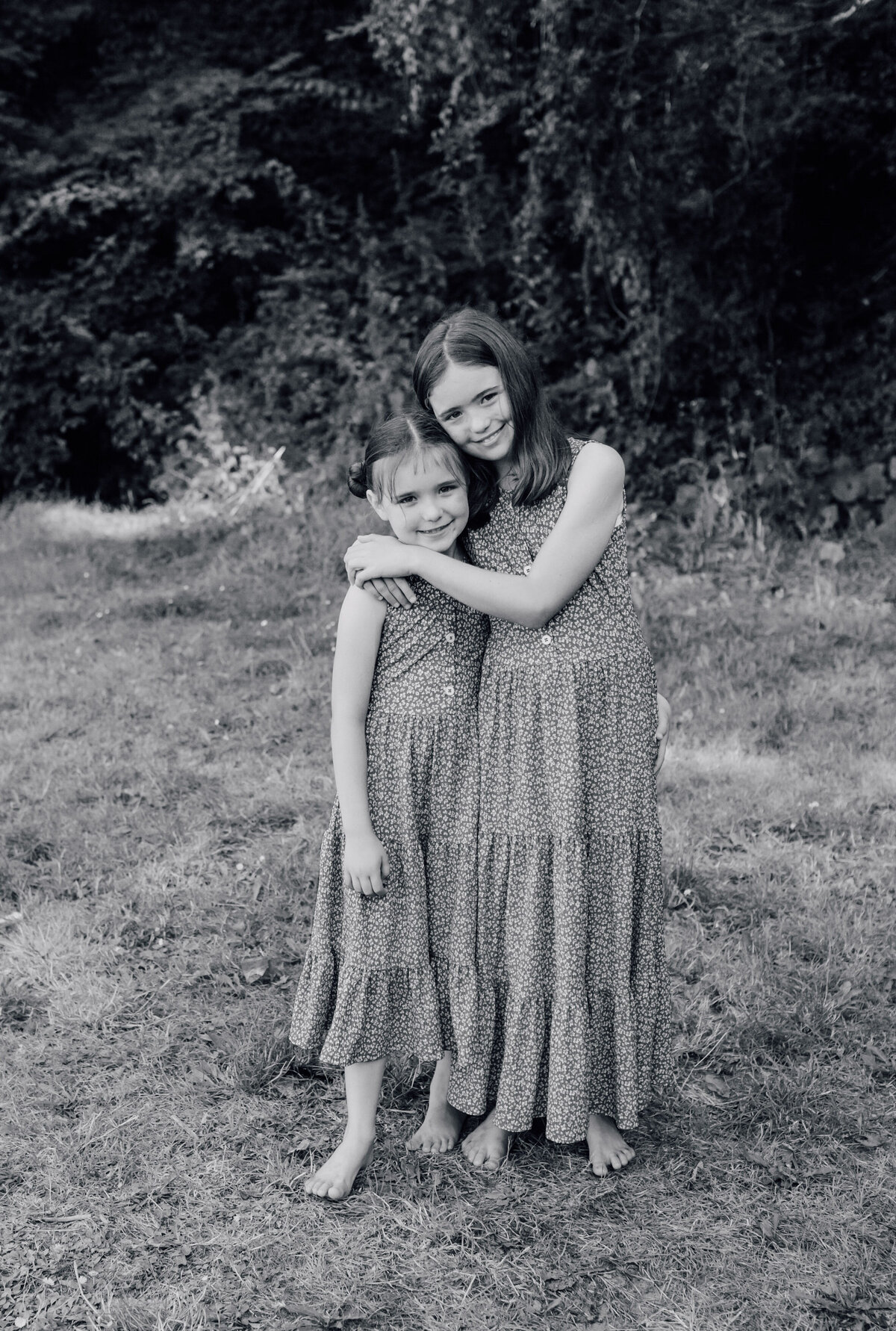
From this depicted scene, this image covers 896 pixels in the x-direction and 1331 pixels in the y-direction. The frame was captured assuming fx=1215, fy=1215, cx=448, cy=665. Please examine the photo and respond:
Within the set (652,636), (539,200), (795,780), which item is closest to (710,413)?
(539,200)

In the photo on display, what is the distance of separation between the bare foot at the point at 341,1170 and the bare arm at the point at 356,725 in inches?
19.1

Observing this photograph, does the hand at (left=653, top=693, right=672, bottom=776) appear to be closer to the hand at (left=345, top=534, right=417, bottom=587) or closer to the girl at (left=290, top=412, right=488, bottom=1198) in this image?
the girl at (left=290, top=412, right=488, bottom=1198)

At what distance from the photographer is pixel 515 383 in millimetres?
1993

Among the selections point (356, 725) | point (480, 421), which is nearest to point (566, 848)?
point (356, 725)

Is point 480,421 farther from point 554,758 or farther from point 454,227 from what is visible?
point 454,227

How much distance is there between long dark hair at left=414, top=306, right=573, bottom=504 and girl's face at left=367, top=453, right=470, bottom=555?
0.37 feet

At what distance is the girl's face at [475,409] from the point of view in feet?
6.48

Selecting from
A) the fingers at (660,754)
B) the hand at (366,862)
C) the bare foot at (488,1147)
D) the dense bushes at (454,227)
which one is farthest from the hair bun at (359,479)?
the dense bushes at (454,227)

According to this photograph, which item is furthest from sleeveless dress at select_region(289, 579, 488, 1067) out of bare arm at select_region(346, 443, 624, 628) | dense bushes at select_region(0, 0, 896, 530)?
dense bushes at select_region(0, 0, 896, 530)

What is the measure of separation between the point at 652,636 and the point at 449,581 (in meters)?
2.98

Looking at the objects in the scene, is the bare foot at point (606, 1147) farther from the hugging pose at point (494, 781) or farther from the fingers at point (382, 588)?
the fingers at point (382, 588)

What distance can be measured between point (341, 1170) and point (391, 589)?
1.03 meters

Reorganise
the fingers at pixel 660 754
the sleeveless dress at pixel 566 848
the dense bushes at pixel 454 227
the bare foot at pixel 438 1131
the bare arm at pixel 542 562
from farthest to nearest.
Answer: the dense bushes at pixel 454 227 → the bare foot at pixel 438 1131 → the fingers at pixel 660 754 → the sleeveless dress at pixel 566 848 → the bare arm at pixel 542 562

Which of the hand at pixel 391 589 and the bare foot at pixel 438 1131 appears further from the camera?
the bare foot at pixel 438 1131
